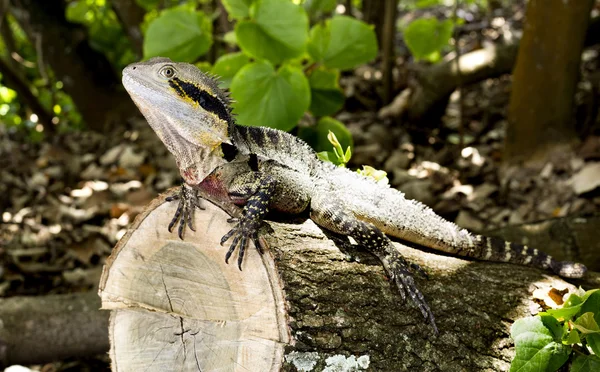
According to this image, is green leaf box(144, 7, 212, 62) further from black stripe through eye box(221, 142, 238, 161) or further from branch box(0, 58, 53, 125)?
branch box(0, 58, 53, 125)

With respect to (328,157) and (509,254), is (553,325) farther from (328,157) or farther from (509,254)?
(328,157)

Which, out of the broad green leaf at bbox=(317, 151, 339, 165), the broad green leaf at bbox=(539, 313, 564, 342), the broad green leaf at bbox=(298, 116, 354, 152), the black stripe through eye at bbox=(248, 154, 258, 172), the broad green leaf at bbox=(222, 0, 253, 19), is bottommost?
the broad green leaf at bbox=(539, 313, 564, 342)

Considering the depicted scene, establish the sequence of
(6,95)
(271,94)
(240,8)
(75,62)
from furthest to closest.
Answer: (6,95) → (75,62) → (240,8) → (271,94)

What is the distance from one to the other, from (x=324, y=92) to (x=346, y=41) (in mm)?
457

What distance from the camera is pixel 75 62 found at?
847 cm

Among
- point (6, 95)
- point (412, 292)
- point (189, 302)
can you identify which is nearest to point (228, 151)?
point (189, 302)

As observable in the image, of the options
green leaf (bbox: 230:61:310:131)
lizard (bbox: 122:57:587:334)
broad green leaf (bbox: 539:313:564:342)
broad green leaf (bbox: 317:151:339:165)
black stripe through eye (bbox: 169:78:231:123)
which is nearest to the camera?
broad green leaf (bbox: 539:313:564:342)

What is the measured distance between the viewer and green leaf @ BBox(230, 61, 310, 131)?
3744 millimetres

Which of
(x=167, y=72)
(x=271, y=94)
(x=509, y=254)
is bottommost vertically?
(x=509, y=254)

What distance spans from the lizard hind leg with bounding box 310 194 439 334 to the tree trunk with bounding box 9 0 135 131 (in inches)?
262

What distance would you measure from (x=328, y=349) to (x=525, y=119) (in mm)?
4067

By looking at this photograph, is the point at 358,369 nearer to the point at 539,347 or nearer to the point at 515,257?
the point at 539,347

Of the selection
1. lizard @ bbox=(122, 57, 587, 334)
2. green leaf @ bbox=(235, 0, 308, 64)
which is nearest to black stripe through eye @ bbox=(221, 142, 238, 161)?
lizard @ bbox=(122, 57, 587, 334)

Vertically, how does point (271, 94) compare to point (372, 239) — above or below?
above
